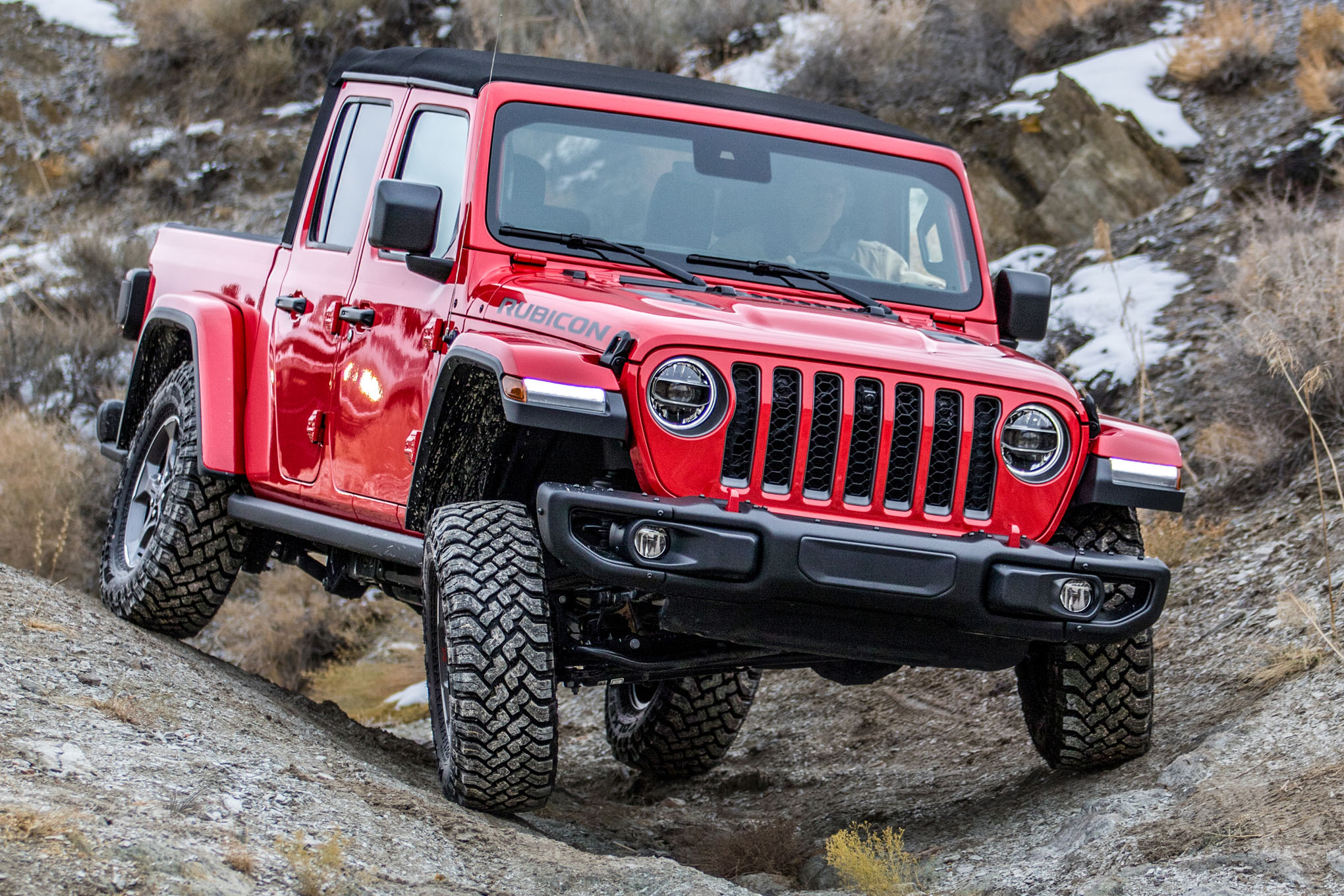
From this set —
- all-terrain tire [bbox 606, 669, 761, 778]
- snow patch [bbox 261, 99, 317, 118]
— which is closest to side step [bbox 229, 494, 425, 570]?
all-terrain tire [bbox 606, 669, 761, 778]

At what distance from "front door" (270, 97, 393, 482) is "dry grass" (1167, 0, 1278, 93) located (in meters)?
9.57

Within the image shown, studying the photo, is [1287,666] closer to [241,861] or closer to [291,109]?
[241,861]

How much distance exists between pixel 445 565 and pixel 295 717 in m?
1.61

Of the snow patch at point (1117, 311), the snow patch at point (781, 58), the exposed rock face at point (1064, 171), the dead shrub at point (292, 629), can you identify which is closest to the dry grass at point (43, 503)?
the dead shrub at point (292, 629)

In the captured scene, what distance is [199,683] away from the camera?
5078mm

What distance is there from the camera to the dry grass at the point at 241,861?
10.5ft

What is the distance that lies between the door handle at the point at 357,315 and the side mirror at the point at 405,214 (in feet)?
1.82

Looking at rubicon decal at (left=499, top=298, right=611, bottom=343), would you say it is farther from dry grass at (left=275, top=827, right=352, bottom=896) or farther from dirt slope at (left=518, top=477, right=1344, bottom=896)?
dirt slope at (left=518, top=477, right=1344, bottom=896)

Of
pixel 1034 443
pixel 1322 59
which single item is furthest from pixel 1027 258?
pixel 1034 443

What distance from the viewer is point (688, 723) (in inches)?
258

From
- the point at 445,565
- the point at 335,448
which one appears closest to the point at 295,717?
the point at 335,448

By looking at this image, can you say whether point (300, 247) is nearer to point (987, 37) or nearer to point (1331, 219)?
point (1331, 219)

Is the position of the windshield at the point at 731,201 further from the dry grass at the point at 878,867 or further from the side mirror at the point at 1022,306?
the dry grass at the point at 878,867

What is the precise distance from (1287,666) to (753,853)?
2021 mm
